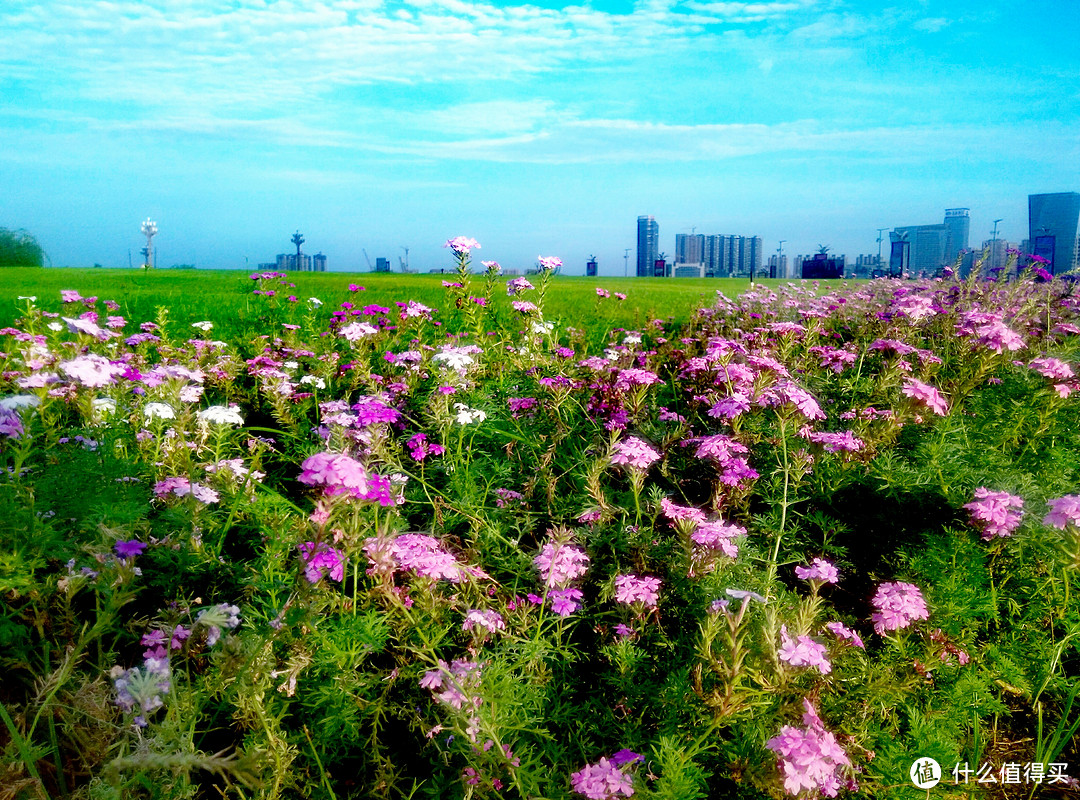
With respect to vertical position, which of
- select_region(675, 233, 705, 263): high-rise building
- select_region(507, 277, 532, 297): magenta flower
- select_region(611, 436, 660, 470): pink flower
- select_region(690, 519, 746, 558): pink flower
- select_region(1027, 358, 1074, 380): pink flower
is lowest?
select_region(690, 519, 746, 558): pink flower

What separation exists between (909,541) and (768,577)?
0.92 metres

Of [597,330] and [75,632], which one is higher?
[597,330]

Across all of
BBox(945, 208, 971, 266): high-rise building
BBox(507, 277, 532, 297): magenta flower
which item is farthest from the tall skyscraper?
BBox(507, 277, 532, 297): magenta flower

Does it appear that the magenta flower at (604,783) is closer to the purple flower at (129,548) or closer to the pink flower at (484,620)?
the pink flower at (484,620)

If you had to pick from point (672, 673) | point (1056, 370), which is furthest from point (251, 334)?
point (1056, 370)

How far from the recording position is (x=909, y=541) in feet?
8.07

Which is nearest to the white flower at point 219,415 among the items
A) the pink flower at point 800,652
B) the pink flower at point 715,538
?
the pink flower at point 715,538

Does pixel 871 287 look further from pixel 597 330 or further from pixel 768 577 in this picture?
pixel 768 577

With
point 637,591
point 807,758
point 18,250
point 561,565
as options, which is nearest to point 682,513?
point 637,591

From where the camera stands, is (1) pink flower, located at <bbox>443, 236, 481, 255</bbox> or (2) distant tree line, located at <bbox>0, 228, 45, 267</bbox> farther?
(2) distant tree line, located at <bbox>0, 228, 45, 267</bbox>

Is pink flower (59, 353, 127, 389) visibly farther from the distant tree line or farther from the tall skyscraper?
the tall skyscraper

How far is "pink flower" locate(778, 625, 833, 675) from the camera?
Result: 1.53m

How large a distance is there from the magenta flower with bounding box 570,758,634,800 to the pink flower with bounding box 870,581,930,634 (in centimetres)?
104

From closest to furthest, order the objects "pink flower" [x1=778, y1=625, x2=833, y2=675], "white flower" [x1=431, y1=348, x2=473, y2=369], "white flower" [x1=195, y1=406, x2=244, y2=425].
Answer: "pink flower" [x1=778, y1=625, x2=833, y2=675] → "white flower" [x1=195, y1=406, x2=244, y2=425] → "white flower" [x1=431, y1=348, x2=473, y2=369]
